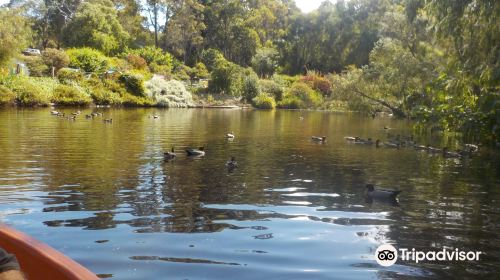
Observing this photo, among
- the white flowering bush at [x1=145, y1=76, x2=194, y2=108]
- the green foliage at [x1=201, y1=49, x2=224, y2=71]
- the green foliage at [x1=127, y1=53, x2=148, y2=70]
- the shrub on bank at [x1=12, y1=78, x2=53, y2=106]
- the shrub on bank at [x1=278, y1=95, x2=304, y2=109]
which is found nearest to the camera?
the shrub on bank at [x1=12, y1=78, x2=53, y2=106]

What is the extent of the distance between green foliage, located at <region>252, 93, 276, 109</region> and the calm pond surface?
43300 mm

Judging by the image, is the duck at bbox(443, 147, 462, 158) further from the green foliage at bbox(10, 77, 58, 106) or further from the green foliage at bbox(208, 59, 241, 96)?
the green foliage at bbox(208, 59, 241, 96)

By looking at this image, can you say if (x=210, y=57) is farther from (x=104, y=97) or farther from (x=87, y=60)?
(x=104, y=97)

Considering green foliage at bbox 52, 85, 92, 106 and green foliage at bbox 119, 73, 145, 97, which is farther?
green foliage at bbox 119, 73, 145, 97

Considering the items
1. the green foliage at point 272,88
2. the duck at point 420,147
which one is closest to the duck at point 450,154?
the duck at point 420,147

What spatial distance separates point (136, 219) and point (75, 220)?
3.30 feet

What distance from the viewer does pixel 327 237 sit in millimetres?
7957

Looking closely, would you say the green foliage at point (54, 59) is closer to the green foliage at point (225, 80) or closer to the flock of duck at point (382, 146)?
the green foliage at point (225, 80)

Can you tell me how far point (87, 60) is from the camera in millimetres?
57688

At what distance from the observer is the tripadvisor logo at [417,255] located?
687 cm

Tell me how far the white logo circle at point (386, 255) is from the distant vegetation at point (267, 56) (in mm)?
8099

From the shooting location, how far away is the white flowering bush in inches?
2160

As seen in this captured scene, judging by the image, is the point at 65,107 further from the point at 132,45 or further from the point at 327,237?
the point at 327,237

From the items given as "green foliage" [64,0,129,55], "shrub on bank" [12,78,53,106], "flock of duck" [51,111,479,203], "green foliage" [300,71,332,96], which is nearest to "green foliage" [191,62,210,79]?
"green foliage" [64,0,129,55]
